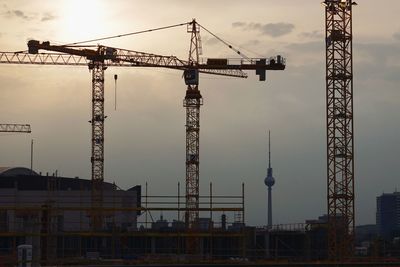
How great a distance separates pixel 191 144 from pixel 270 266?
6559 cm

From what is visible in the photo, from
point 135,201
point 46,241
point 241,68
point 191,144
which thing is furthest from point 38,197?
point 46,241

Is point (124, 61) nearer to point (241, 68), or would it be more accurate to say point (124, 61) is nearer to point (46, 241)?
point (241, 68)

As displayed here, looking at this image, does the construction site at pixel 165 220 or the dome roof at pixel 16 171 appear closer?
the construction site at pixel 165 220

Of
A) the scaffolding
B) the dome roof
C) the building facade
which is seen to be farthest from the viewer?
the dome roof

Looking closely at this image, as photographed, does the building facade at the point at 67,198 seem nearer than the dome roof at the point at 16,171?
Yes

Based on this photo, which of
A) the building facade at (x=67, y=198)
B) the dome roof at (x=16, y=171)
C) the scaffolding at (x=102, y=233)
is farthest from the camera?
the dome roof at (x=16, y=171)

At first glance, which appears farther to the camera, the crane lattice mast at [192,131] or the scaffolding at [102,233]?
the crane lattice mast at [192,131]

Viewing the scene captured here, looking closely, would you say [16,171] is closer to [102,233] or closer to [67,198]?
[67,198]

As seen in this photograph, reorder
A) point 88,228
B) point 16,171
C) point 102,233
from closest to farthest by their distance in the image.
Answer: point 102,233
point 88,228
point 16,171

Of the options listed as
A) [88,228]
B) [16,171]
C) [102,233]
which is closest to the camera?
[102,233]

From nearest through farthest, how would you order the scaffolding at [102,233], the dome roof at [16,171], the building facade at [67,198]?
the scaffolding at [102,233]
the building facade at [67,198]
the dome roof at [16,171]

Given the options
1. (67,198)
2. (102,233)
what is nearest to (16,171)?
(67,198)

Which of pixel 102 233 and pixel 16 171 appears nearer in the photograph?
pixel 102 233

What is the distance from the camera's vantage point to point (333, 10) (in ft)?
282
